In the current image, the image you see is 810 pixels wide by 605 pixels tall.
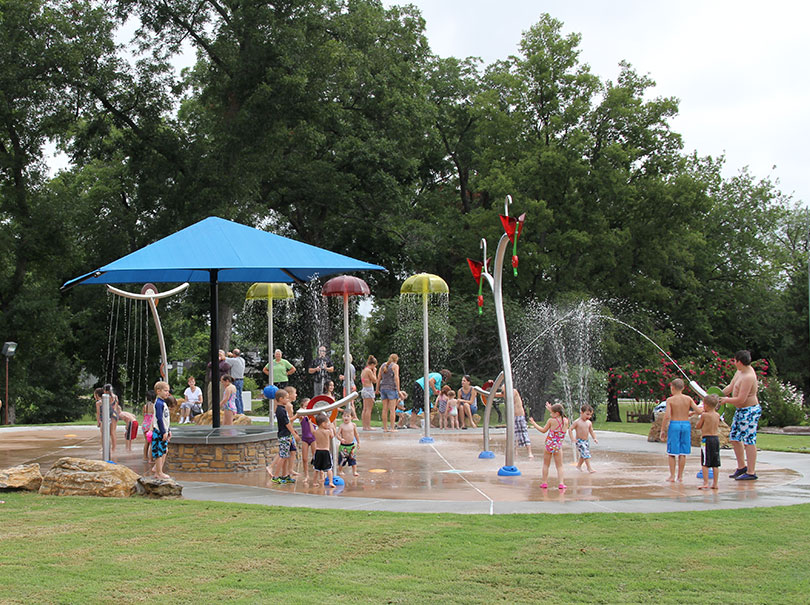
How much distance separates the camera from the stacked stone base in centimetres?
1216

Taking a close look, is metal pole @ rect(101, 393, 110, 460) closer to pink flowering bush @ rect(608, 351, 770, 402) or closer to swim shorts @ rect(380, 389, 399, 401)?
swim shorts @ rect(380, 389, 399, 401)

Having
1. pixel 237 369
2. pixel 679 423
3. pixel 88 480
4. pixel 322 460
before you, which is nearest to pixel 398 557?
pixel 322 460

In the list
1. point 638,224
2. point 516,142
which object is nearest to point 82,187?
point 516,142

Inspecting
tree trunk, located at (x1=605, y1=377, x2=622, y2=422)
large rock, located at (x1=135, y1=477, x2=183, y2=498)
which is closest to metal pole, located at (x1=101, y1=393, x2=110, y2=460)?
large rock, located at (x1=135, y1=477, x2=183, y2=498)

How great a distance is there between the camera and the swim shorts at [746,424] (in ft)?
34.7

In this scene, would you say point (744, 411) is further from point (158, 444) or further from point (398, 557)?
point (158, 444)

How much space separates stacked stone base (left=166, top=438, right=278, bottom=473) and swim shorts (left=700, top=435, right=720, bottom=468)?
6471mm

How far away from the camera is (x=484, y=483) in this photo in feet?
35.6

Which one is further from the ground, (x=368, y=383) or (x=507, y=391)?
(x=368, y=383)

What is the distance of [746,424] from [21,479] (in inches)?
360

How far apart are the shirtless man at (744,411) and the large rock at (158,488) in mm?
6926

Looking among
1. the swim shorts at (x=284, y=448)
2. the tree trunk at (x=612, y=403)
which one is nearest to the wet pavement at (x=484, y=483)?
the swim shorts at (x=284, y=448)

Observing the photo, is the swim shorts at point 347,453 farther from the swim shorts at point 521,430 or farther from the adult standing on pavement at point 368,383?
the adult standing on pavement at point 368,383

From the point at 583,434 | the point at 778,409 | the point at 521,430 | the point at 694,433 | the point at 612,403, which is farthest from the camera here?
the point at 612,403
